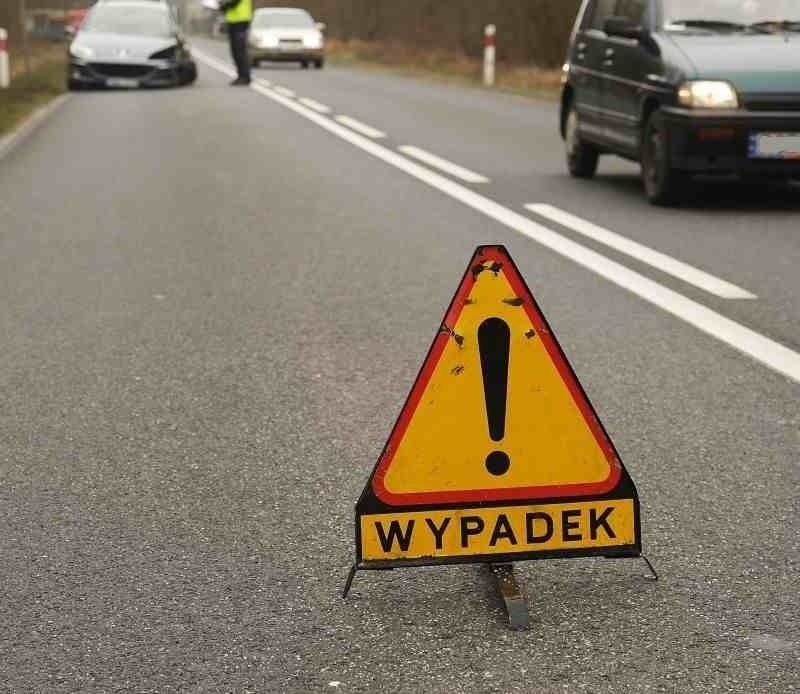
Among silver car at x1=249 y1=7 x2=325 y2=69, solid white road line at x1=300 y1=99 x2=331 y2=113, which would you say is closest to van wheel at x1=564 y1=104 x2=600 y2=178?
solid white road line at x1=300 y1=99 x2=331 y2=113

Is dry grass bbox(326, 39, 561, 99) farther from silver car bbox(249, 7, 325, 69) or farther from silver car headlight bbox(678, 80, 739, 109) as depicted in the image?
silver car headlight bbox(678, 80, 739, 109)

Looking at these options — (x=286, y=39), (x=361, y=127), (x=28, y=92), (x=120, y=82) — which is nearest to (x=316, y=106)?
(x=361, y=127)

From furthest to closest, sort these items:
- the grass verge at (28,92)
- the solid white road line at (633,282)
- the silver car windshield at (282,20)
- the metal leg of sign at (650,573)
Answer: the silver car windshield at (282,20), the grass verge at (28,92), the solid white road line at (633,282), the metal leg of sign at (650,573)

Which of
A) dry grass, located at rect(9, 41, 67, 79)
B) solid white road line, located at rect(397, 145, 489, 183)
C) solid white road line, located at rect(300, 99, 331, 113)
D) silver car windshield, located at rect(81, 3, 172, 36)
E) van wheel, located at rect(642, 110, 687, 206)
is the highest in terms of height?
van wheel, located at rect(642, 110, 687, 206)

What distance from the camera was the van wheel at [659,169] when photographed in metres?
12.1

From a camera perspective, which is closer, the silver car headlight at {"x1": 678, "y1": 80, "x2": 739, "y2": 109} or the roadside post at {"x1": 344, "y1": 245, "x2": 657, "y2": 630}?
the roadside post at {"x1": 344, "y1": 245, "x2": 657, "y2": 630}

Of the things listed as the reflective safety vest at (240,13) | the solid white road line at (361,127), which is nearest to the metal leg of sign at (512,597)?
the solid white road line at (361,127)

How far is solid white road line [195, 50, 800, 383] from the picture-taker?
6918 millimetres

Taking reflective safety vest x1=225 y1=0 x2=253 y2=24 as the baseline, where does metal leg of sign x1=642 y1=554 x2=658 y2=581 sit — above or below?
above

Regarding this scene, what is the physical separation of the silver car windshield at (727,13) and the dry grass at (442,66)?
14.6 m

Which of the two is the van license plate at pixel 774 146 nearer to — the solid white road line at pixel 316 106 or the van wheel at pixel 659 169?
the van wheel at pixel 659 169

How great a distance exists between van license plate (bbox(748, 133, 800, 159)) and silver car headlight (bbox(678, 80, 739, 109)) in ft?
0.87

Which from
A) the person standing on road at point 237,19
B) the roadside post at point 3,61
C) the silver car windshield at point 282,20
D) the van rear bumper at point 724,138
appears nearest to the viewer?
the van rear bumper at point 724,138

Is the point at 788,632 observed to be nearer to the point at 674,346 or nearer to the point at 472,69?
the point at 674,346
